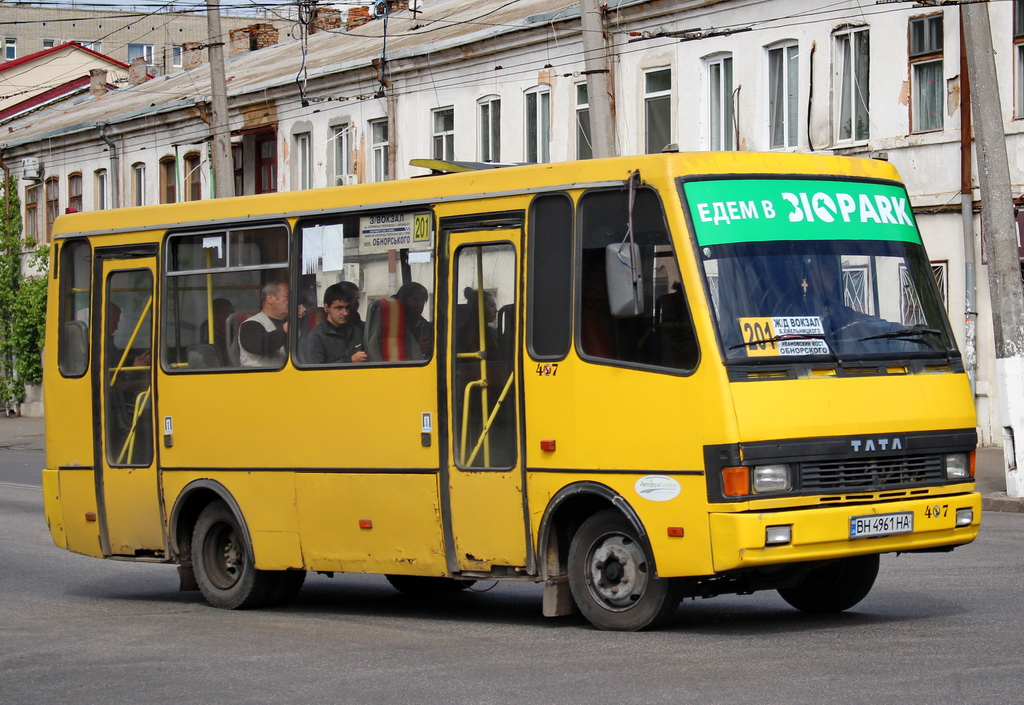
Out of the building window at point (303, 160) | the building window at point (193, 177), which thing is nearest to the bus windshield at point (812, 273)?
the building window at point (303, 160)

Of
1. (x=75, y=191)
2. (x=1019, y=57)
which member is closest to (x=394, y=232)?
(x=1019, y=57)

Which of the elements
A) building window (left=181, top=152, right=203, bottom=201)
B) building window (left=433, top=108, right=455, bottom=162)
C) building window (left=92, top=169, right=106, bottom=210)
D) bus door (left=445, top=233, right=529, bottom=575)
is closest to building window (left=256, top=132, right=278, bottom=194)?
building window (left=181, top=152, right=203, bottom=201)

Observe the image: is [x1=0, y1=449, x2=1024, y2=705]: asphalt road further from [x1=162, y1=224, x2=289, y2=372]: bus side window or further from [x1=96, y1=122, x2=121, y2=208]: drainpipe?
[x1=96, y1=122, x2=121, y2=208]: drainpipe

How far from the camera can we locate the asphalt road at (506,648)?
817cm

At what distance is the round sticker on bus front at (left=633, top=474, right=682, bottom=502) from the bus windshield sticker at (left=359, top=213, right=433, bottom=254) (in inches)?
88.2

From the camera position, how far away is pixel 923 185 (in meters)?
26.7

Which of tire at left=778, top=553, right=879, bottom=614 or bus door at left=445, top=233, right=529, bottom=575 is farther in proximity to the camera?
tire at left=778, top=553, right=879, bottom=614

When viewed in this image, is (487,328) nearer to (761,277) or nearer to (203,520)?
(761,277)

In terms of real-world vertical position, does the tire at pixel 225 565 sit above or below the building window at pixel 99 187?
below

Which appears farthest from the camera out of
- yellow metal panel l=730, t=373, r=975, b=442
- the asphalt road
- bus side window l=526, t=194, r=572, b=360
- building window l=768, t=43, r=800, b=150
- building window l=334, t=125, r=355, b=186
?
building window l=334, t=125, r=355, b=186

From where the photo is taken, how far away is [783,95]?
96.1 ft

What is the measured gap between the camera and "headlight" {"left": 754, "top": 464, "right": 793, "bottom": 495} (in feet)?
30.6

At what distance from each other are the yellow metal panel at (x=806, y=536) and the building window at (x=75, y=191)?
45660mm

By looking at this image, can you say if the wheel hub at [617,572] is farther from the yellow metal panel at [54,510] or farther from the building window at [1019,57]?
the building window at [1019,57]
